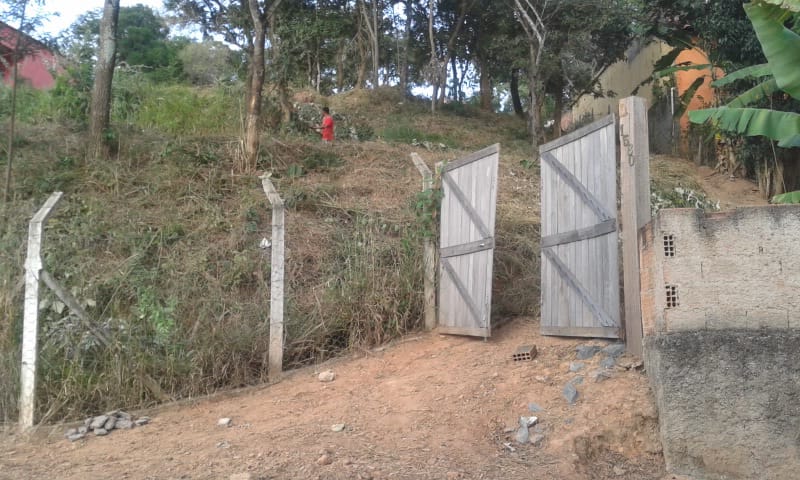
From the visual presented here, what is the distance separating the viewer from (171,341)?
6500mm

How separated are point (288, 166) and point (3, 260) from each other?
4799mm

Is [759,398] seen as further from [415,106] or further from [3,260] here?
[415,106]

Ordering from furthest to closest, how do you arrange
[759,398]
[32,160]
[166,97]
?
[166,97] → [32,160] → [759,398]

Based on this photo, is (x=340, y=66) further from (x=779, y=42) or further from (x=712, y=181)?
(x=779, y=42)

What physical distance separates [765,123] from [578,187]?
199 cm

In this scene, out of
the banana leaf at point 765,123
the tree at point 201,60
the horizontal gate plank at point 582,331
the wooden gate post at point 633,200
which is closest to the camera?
the wooden gate post at point 633,200

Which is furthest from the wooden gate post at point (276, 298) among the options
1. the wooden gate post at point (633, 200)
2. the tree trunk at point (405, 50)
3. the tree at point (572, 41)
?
the tree trunk at point (405, 50)

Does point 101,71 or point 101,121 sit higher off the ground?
point 101,71

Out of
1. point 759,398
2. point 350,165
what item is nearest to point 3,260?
Answer: point 350,165

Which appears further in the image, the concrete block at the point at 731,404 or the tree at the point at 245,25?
the tree at the point at 245,25

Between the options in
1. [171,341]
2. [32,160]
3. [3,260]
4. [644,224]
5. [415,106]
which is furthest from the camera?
[415,106]

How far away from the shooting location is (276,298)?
22.5 feet

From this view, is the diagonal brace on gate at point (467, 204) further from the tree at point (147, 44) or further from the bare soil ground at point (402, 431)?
the tree at point (147, 44)

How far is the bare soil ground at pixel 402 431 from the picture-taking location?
182 inches
